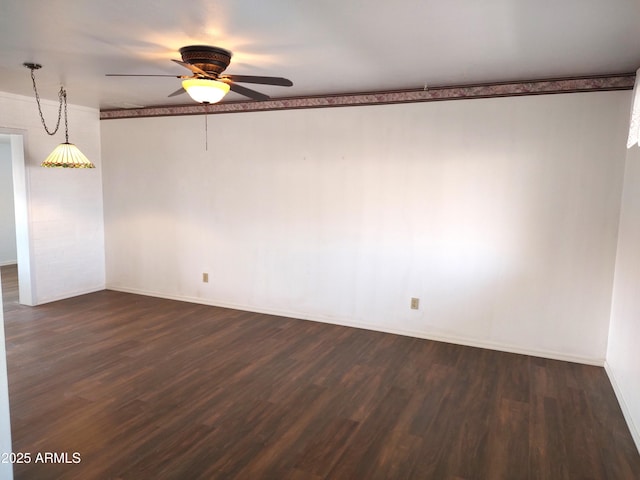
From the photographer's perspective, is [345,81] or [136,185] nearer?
[345,81]

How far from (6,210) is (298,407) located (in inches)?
301

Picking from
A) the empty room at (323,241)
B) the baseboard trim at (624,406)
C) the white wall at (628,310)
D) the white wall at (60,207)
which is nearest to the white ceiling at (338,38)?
the empty room at (323,241)

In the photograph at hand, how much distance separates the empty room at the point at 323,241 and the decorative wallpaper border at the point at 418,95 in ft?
0.07

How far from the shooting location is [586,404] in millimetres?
3051

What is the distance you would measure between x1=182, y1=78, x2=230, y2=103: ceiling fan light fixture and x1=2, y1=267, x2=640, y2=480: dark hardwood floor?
2.16m

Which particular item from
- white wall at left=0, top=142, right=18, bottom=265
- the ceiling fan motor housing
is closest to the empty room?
the ceiling fan motor housing

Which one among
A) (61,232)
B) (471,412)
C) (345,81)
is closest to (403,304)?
(471,412)

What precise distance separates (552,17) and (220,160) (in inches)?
151

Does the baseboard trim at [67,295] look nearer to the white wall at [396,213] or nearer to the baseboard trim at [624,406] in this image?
the white wall at [396,213]

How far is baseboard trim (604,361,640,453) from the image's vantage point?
2.59 metres

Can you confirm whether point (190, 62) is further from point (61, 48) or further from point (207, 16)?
point (61, 48)

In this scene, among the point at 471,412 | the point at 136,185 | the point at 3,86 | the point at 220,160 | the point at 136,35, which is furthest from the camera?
the point at 136,185

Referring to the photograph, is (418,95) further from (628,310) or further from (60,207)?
(60,207)

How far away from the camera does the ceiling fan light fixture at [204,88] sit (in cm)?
284
